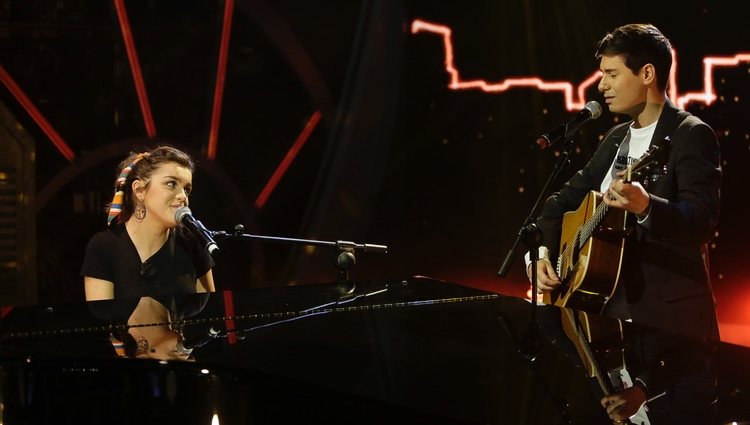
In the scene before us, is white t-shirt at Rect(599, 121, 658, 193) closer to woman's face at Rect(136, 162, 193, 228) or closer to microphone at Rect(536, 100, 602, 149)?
microphone at Rect(536, 100, 602, 149)

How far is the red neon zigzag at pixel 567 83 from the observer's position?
16.2 feet

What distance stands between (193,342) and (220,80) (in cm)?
328

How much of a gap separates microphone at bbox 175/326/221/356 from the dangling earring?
41.0 inches

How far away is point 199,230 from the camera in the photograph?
252cm

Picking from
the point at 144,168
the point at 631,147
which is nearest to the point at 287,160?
the point at 144,168

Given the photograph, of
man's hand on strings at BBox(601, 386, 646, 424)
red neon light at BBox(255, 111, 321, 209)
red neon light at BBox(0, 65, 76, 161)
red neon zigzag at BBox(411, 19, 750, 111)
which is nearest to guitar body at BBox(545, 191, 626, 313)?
man's hand on strings at BBox(601, 386, 646, 424)

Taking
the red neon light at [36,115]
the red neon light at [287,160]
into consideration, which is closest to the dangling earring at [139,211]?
the red neon light at [36,115]

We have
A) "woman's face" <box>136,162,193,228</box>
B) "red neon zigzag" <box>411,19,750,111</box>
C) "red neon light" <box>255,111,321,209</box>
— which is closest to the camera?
"woman's face" <box>136,162,193,228</box>

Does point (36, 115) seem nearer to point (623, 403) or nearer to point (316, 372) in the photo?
point (316, 372)

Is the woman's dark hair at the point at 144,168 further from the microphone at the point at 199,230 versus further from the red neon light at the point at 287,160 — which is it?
the red neon light at the point at 287,160

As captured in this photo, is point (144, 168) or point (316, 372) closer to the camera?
point (316, 372)

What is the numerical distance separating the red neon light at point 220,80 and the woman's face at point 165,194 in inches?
78.5

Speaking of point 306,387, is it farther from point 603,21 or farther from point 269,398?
point 603,21

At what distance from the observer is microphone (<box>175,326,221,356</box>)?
2.13 meters
